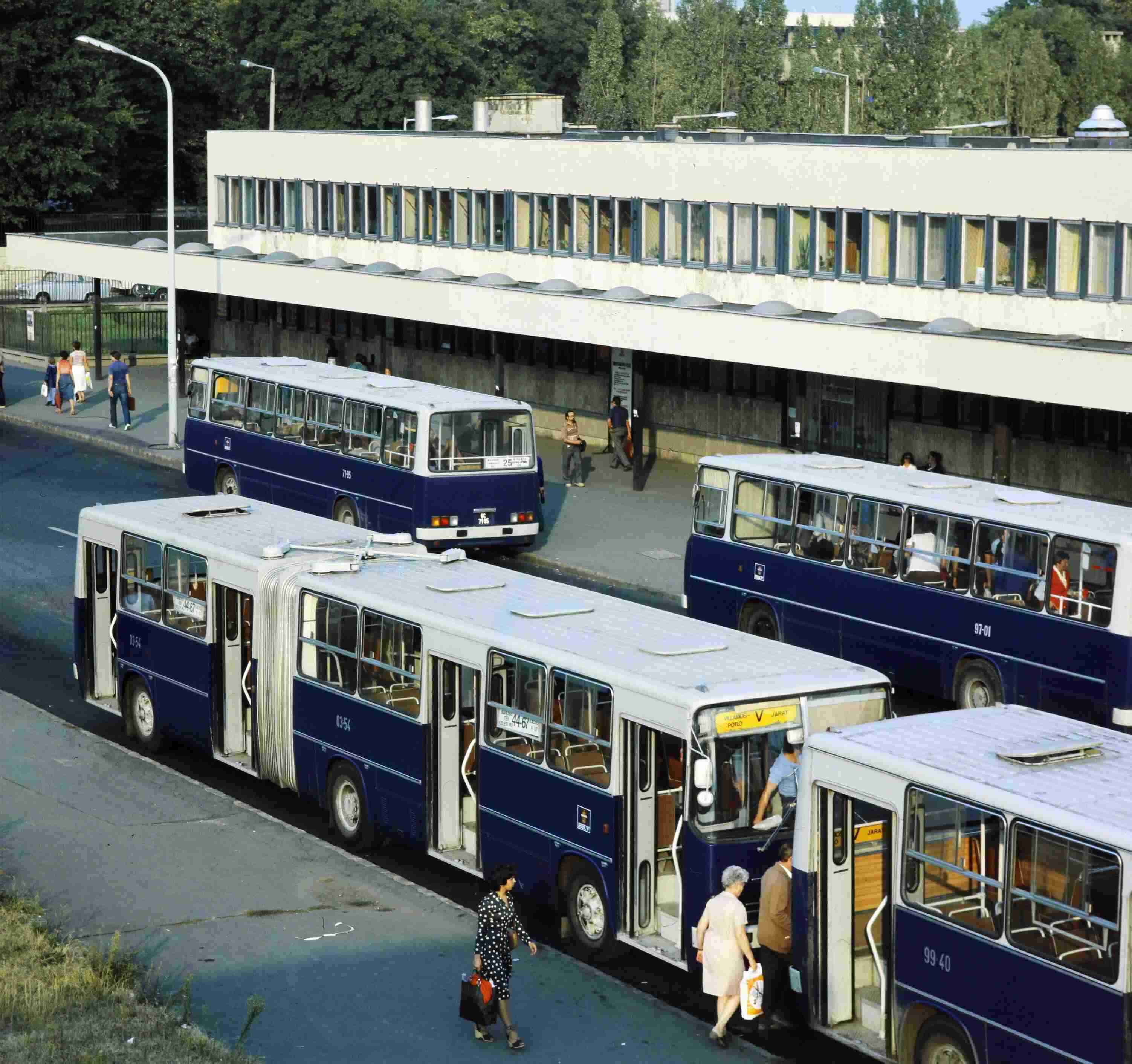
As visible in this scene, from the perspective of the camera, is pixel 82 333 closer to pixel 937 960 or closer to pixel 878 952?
pixel 878 952

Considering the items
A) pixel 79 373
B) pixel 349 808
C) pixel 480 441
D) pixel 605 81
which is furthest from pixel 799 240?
pixel 605 81

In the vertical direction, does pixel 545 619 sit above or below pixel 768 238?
below

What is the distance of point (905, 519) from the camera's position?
23531 mm

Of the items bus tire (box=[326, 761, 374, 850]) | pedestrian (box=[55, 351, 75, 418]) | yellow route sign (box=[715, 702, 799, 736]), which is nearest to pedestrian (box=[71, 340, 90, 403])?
pedestrian (box=[55, 351, 75, 418])

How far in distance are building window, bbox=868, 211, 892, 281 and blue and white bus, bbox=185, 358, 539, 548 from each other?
905 cm

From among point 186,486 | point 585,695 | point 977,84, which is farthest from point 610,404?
point 977,84

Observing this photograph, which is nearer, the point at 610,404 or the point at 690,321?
the point at 690,321

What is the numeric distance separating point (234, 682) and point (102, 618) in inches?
111

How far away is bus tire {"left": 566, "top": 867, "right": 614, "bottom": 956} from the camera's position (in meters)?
15.4

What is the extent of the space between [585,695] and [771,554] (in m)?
10.5

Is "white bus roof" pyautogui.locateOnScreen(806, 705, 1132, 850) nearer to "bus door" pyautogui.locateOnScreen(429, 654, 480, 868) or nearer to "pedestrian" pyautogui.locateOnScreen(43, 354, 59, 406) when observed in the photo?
"bus door" pyautogui.locateOnScreen(429, 654, 480, 868)

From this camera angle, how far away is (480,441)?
32031mm

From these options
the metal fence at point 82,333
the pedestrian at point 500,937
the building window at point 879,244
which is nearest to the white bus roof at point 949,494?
the pedestrian at point 500,937

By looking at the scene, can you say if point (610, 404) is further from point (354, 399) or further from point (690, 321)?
point (354, 399)
